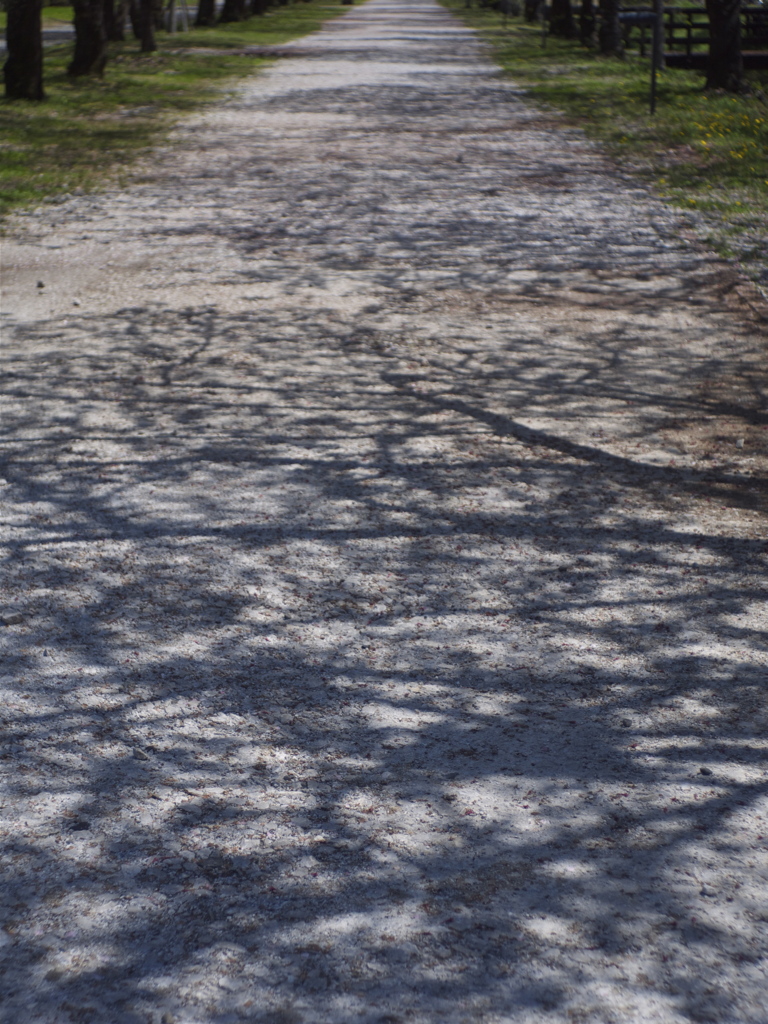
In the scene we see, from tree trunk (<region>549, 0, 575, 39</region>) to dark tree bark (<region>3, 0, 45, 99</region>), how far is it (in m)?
23.8

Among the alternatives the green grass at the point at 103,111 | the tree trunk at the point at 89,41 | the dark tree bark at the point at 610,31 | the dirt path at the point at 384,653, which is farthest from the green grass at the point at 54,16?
the dirt path at the point at 384,653

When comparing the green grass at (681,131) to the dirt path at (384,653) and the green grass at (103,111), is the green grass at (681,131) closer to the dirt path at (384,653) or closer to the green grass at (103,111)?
the dirt path at (384,653)

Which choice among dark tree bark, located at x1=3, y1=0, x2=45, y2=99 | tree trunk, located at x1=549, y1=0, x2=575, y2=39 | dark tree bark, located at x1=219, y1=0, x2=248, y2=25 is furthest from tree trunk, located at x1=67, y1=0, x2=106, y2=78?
dark tree bark, located at x1=219, y1=0, x2=248, y2=25

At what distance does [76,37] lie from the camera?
83.7 ft

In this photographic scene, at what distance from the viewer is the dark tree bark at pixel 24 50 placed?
20.0m

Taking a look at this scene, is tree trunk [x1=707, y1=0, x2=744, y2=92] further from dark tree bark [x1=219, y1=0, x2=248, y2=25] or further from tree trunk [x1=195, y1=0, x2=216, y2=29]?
dark tree bark [x1=219, y1=0, x2=248, y2=25]

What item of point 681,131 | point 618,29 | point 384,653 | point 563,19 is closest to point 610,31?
point 618,29

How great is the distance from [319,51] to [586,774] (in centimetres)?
3618

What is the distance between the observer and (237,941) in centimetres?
296

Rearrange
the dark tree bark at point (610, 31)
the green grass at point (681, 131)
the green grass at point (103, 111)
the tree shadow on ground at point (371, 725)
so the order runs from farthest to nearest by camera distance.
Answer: the dark tree bark at point (610, 31) < the green grass at point (103, 111) < the green grass at point (681, 131) < the tree shadow on ground at point (371, 725)

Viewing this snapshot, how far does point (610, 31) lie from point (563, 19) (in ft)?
26.0

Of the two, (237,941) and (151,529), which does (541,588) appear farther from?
(237,941)

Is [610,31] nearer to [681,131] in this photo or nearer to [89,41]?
[89,41]

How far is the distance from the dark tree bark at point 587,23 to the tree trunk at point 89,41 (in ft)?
56.2
